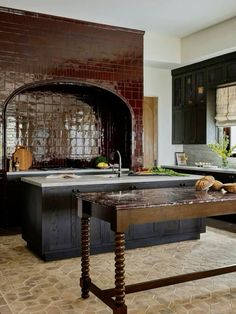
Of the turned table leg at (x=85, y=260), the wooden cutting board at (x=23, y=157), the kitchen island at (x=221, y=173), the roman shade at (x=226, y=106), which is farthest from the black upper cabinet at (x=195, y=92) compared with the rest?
the turned table leg at (x=85, y=260)

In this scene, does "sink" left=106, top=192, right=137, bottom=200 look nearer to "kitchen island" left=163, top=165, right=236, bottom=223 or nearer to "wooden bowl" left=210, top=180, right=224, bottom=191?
"wooden bowl" left=210, top=180, right=224, bottom=191

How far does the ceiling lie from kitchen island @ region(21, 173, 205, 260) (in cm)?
279

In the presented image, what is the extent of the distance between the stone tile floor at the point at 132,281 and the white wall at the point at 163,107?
3530mm

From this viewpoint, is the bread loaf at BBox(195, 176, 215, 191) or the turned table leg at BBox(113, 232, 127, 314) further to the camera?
the bread loaf at BBox(195, 176, 215, 191)

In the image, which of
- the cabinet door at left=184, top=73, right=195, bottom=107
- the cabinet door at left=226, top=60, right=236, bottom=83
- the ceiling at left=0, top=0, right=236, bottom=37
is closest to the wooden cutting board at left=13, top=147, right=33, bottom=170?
the ceiling at left=0, top=0, right=236, bottom=37

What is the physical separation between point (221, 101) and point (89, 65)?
2.71 meters

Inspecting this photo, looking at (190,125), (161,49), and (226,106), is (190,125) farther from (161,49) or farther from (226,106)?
(161,49)

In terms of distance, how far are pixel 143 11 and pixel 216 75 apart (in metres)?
1.98

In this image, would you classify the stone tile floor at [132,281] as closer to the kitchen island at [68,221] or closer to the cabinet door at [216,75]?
the kitchen island at [68,221]

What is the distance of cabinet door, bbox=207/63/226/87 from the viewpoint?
7184 millimetres

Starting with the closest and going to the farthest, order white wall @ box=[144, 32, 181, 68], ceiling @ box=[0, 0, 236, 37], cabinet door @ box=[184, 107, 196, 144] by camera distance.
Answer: ceiling @ box=[0, 0, 236, 37], white wall @ box=[144, 32, 181, 68], cabinet door @ box=[184, 107, 196, 144]

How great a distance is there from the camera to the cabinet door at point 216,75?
23.6 feet

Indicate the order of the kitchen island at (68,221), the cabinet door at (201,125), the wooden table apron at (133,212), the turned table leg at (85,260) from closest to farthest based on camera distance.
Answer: the wooden table apron at (133,212) → the turned table leg at (85,260) → the kitchen island at (68,221) → the cabinet door at (201,125)

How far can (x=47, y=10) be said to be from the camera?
6152 mm
